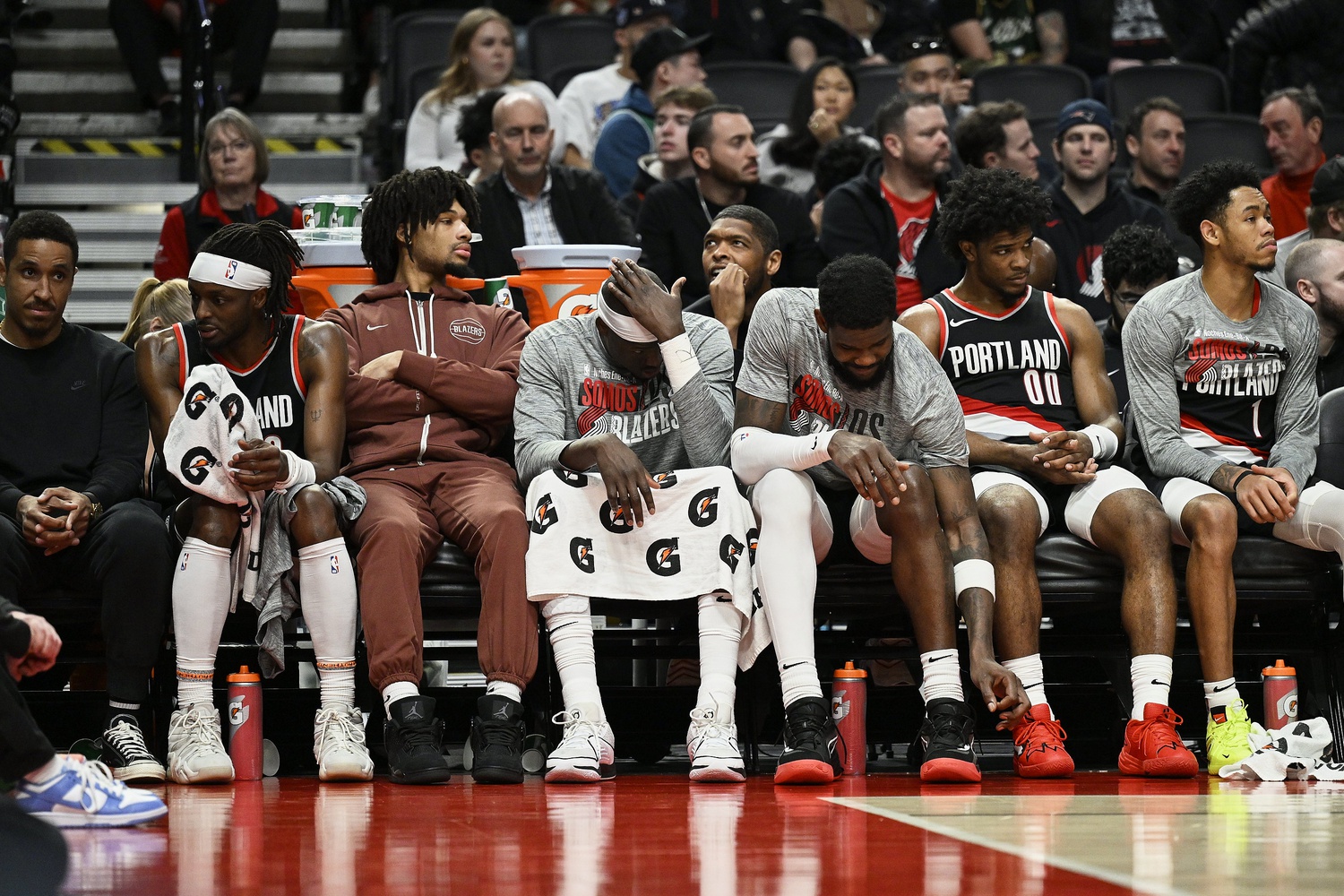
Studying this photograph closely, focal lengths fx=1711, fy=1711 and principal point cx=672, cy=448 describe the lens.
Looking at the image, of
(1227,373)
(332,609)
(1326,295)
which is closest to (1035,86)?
(1326,295)

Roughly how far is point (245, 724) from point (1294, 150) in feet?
16.7

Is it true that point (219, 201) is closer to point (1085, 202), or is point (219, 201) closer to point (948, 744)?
point (1085, 202)

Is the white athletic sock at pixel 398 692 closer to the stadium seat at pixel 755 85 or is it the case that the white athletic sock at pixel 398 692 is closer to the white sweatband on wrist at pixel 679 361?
the white sweatband on wrist at pixel 679 361

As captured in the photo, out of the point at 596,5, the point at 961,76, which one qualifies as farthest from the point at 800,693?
the point at 596,5

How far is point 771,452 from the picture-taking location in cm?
412

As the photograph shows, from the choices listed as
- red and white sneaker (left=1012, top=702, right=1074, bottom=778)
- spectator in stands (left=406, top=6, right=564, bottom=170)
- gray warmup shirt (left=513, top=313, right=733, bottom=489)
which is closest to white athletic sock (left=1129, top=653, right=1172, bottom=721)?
red and white sneaker (left=1012, top=702, right=1074, bottom=778)

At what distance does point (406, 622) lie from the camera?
13.3ft

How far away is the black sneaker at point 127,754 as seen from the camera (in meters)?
3.88

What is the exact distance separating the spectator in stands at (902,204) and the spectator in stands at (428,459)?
5.39 ft

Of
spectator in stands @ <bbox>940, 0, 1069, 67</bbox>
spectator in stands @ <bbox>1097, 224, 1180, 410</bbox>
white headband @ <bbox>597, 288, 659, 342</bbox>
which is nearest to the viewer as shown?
white headband @ <bbox>597, 288, 659, 342</bbox>

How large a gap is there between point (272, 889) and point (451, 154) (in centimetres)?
536

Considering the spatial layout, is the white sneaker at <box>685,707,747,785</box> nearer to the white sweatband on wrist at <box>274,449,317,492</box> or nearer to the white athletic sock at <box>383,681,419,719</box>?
the white athletic sock at <box>383,681,419,719</box>

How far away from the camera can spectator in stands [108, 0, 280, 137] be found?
26.5 ft

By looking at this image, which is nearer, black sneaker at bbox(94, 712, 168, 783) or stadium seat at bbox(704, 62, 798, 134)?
black sneaker at bbox(94, 712, 168, 783)
